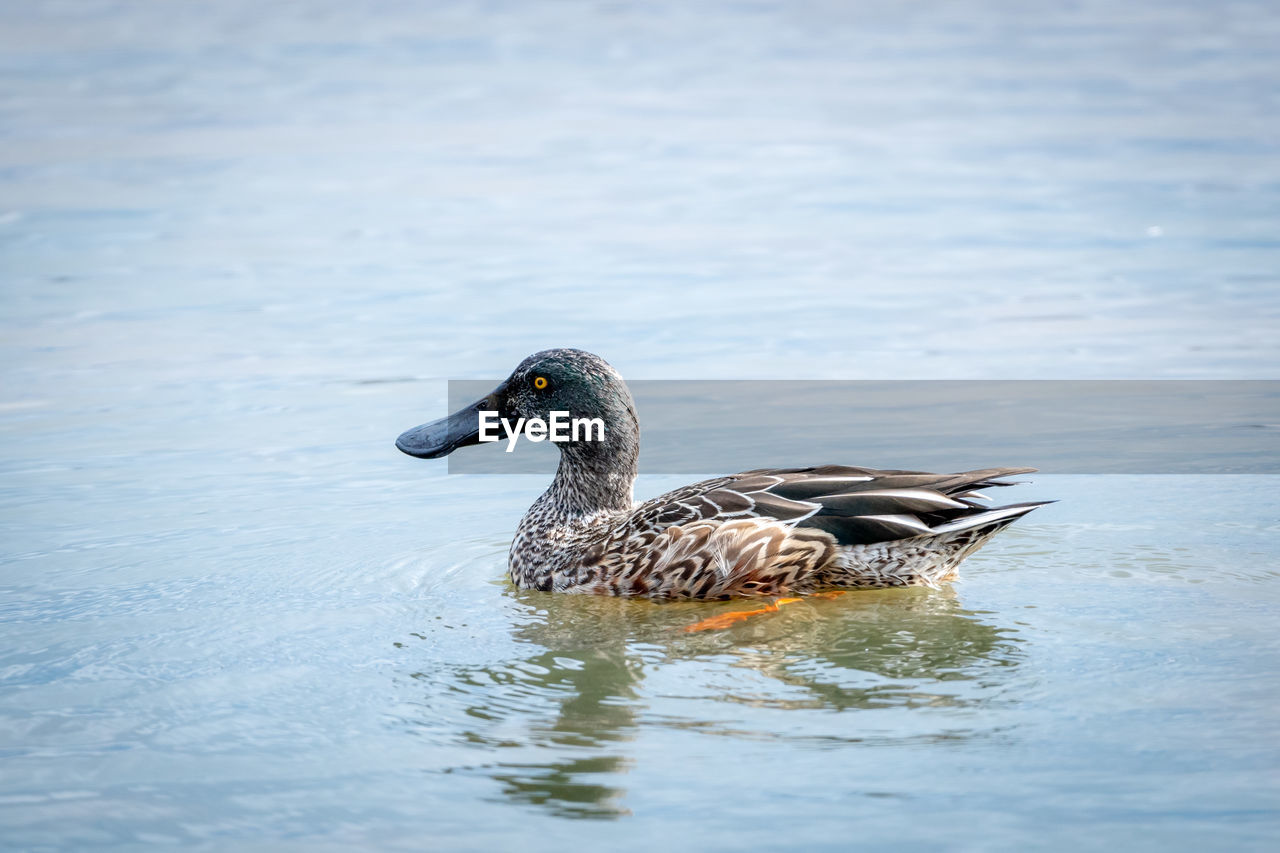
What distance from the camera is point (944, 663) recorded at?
6.57 meters

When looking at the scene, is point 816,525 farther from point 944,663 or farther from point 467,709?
point 467,709

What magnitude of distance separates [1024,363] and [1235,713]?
7829 mm

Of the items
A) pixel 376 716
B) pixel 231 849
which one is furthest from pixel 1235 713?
pixel 231 849

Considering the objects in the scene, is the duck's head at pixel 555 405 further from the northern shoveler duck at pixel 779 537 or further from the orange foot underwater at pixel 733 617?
the orange foot underwater at pixel 733 617

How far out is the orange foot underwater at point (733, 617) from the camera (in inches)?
288

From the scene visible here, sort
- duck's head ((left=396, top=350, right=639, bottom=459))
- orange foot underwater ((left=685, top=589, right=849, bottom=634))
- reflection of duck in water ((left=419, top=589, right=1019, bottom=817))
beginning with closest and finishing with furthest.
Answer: reflection of duck in water ((left=419, top=589, right=1019, bottom=817)) → orange foot underwater ((left=685, top=589, right=849, bottom=634)) → duck's head ((left=396, top=350, right=639, bottom=459))

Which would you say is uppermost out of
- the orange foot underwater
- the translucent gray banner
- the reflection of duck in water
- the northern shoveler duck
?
the translucent gray banner

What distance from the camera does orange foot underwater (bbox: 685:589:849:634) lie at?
24.0 ft

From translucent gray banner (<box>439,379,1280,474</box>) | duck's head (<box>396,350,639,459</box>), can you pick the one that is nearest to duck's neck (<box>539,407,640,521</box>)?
duck's head (<box>396,350,639,459</box>)

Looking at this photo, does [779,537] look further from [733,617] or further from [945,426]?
[945,426]

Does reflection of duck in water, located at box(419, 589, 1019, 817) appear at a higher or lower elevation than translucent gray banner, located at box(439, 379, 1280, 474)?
lower

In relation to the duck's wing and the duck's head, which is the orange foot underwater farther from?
the duck's head

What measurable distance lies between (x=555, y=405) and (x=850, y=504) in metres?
1.85

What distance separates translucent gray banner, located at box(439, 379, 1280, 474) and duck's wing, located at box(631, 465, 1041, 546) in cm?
248
